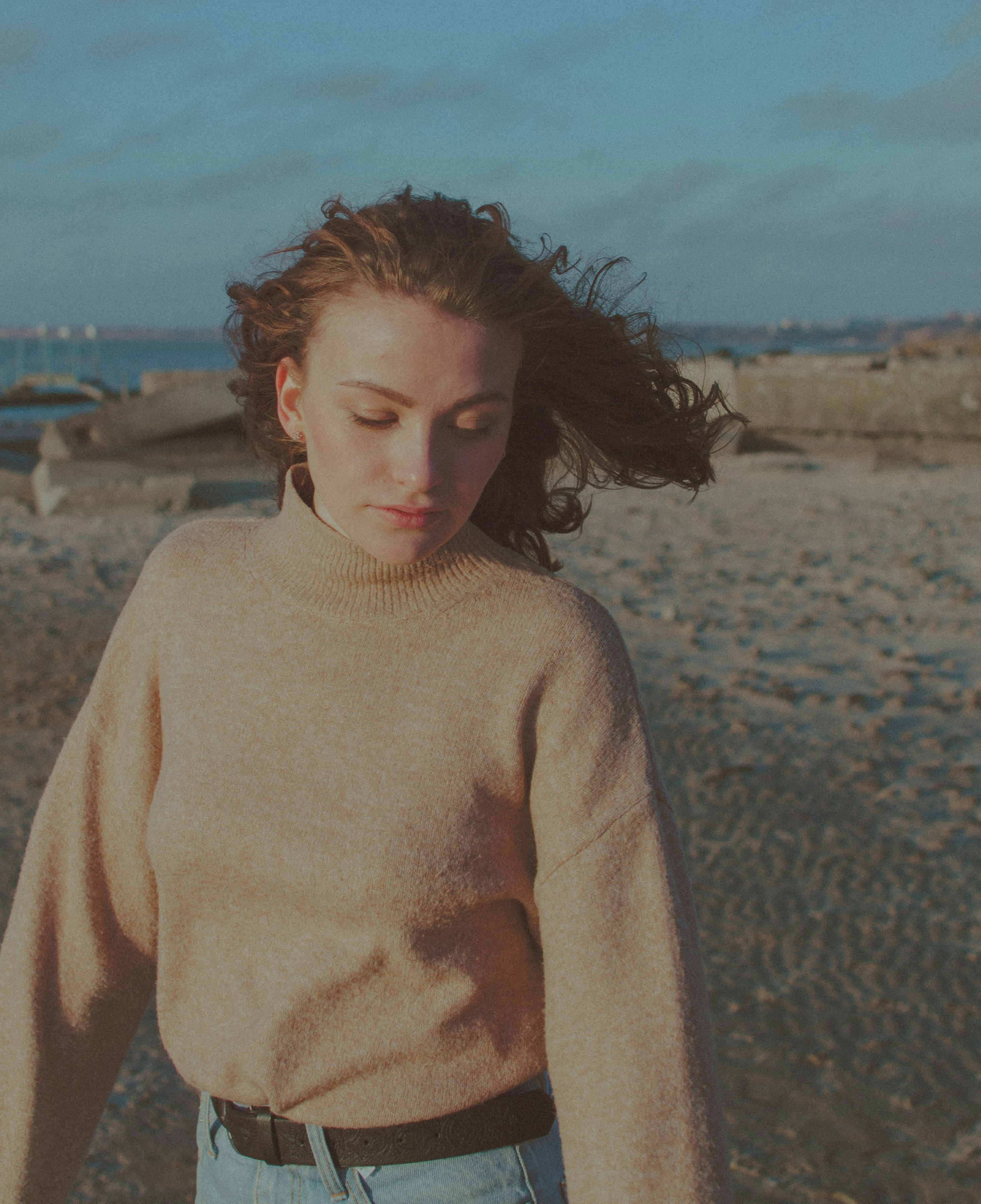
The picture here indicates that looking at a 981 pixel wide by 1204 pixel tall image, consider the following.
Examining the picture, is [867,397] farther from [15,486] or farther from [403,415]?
[403,415]

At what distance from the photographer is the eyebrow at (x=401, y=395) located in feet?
4.46

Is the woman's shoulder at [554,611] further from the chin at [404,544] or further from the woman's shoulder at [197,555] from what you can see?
the woman's shoulder at [197,555]

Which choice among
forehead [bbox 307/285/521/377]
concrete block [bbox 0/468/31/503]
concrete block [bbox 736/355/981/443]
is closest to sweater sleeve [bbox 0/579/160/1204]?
forehead [bbox 307/285/521/377]

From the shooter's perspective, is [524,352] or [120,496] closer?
[524,352]

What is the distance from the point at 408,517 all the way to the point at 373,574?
9cm

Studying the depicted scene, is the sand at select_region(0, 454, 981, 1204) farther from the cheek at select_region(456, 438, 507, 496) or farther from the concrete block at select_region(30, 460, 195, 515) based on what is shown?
the cheek at select_region(456, 438, 507, 496)

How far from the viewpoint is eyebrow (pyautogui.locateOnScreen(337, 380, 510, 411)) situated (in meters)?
1.36

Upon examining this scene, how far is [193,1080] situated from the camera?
148 cm

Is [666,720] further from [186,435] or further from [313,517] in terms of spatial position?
[186,435]

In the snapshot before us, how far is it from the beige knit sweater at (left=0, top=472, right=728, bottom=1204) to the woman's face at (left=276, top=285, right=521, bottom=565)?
0.20 feet

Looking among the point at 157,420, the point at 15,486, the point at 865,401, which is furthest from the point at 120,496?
the point at 865,401

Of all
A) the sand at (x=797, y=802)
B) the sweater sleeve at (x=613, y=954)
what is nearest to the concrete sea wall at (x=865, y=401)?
the sand at (x=797, y=802)

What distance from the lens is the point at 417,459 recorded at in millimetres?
1376

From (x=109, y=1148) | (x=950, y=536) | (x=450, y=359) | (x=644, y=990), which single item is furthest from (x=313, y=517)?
(x=950, y=536)
